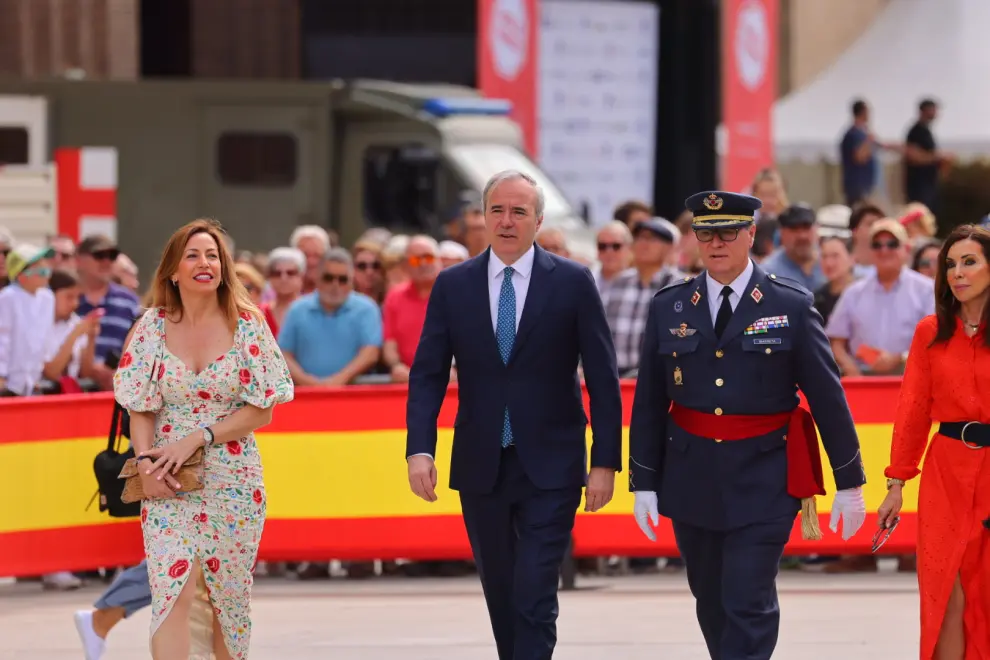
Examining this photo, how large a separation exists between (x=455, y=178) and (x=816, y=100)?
8.31 meters

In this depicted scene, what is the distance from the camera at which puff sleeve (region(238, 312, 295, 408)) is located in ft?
25.3

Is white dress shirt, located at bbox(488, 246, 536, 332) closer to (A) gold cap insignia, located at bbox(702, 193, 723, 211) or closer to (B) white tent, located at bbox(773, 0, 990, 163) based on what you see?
(A) gold cap insignia, located at bbox(702, 193, 723, 211)

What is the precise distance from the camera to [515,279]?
25.7ft

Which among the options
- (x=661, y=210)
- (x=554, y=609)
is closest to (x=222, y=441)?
(x=554, y=609)

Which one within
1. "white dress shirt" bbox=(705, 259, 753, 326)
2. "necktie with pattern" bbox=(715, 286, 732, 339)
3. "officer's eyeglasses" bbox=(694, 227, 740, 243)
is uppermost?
"officer's eyeglasses" bbox=(694, 227, 740, 243)

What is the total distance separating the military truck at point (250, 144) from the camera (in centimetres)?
2162

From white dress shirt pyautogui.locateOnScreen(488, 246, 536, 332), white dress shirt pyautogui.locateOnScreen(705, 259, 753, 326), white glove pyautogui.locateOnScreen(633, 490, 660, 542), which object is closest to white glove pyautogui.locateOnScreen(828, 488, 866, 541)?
white glove pyautogui.locateOnScreen(633, 490, 660, 542)

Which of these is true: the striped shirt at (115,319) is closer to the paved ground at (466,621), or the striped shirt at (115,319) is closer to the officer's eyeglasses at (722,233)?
the paved ground at (466,621)

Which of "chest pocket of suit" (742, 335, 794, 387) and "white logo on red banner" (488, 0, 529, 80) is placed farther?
"white logo on red banner" (488, 0, 529, 80)

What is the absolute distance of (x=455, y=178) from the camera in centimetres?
2125

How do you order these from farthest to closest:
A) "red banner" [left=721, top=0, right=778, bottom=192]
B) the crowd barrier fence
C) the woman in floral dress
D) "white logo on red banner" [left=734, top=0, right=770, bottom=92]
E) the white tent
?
the white tent
"white logo on red banner" [left=734, top=0, right=770, bottom=92]
"red banner" [left=721, top=0, right=778, bottom=192]
the crowd barrier fence
the woman in floral dress

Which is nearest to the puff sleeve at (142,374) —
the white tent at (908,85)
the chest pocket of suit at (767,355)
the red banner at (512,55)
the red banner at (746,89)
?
the chest pocket of suit at (767,355)

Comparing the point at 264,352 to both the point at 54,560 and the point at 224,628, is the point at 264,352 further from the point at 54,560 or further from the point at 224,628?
the point at 54,560

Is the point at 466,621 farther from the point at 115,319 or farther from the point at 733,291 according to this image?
the point at 115,319
